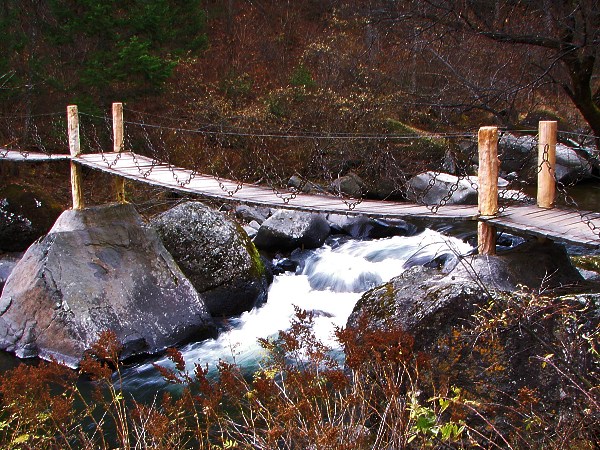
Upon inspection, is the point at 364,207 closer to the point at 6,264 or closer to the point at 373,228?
the point at 373,228

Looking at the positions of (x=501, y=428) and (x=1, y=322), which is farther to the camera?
(x=1, y=322)

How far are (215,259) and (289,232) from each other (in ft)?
6.00

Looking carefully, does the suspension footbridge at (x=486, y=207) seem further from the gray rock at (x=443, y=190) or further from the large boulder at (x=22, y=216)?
the gray rock at (x=443, y=190)

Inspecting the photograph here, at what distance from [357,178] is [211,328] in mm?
4909

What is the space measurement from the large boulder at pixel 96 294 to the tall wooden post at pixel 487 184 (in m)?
2.78

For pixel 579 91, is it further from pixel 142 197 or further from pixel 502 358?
pixel 142 197

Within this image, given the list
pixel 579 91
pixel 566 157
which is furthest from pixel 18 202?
pixel 566 157

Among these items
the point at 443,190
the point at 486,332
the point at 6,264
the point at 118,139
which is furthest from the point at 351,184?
the point at 486,332

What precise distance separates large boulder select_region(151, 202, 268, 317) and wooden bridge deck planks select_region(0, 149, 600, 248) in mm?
497

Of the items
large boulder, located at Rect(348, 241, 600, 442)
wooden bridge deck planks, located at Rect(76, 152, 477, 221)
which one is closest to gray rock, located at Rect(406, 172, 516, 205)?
wooden bridge deck planks, located at Rect(76, 152, 477, 221)

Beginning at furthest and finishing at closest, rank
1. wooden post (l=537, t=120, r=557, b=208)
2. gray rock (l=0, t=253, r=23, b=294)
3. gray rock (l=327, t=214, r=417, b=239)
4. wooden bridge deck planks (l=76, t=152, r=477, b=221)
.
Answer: gray rock (l=327, t=214, r=417, b=239), gray rock (l=0, t=253, r=23, b=294), wooden bridge deck planks (l=76, t=152, r=477, b=221), wooden post (l=537, t=120, r=557, b=208)

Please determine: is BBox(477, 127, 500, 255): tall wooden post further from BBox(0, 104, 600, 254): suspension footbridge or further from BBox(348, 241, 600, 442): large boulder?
BBox(348, 241, 600, 442): large boulder

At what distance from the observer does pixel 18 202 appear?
8148mm

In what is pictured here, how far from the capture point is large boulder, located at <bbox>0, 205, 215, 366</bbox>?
18.0ft
